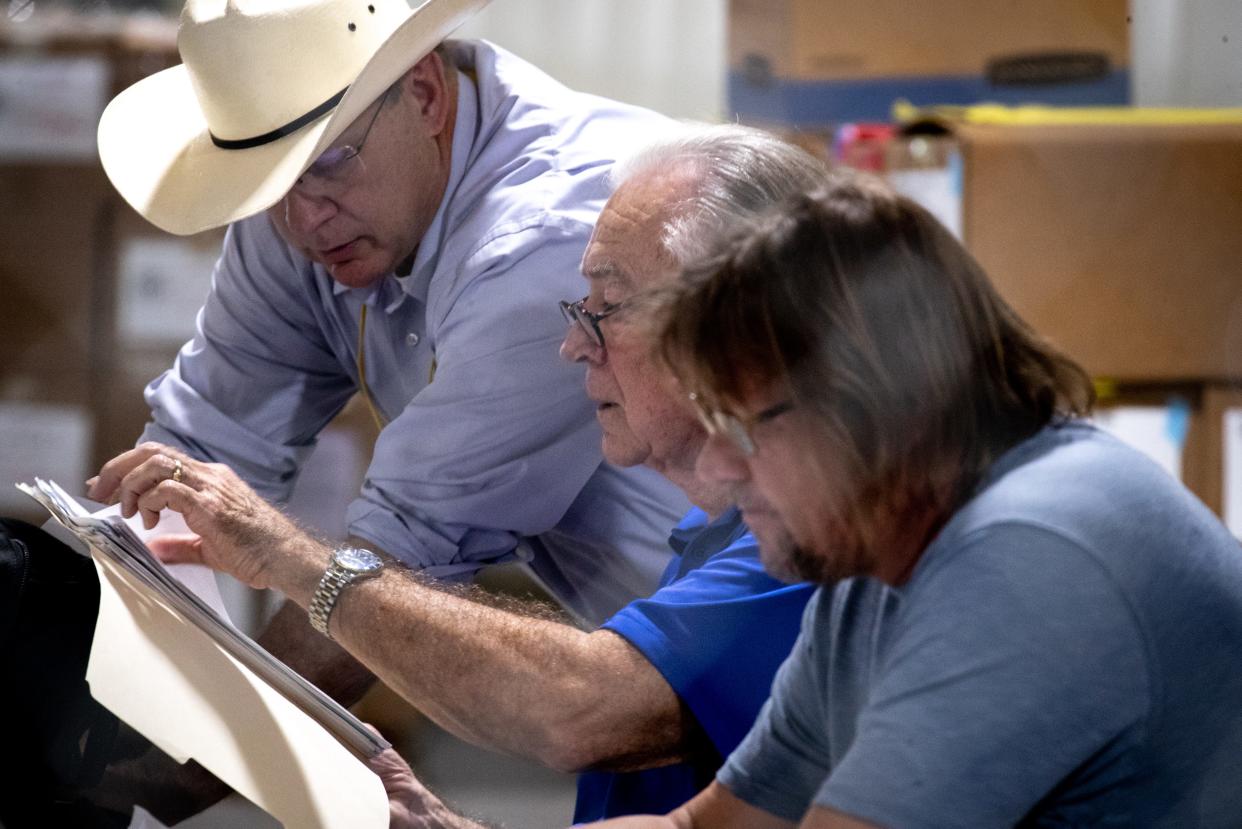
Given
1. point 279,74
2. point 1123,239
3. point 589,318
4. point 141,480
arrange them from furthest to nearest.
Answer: point 1123,239 < point 279,74 < point 141,480 < point 589,318

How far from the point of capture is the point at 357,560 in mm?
1149

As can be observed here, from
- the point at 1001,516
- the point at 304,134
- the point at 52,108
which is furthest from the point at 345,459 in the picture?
the point at 52,108

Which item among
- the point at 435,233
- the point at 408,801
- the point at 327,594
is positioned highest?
the point at 435,233

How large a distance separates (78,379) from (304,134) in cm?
135

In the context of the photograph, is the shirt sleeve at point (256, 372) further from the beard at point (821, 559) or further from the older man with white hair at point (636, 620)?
the beard at point (821, 559)

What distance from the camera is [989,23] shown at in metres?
2.34

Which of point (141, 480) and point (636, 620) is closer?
point (636, 620)

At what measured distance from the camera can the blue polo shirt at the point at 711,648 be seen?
0.98 metres

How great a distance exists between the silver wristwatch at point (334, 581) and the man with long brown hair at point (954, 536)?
1.50ft

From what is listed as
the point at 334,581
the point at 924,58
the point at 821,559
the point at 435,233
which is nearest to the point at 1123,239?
the point at 924,58

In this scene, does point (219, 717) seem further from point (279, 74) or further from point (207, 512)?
point (279, 74)

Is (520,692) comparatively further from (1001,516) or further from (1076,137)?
(1076,137)

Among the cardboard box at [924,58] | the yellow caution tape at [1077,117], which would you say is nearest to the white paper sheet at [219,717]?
the yellow caution tape at [1077,117]

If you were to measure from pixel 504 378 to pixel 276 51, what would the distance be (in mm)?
366
